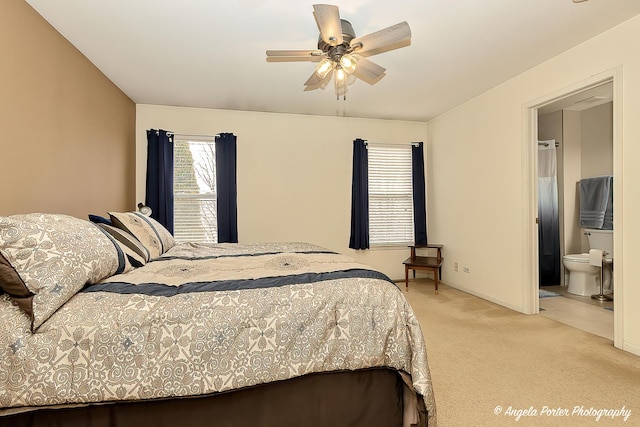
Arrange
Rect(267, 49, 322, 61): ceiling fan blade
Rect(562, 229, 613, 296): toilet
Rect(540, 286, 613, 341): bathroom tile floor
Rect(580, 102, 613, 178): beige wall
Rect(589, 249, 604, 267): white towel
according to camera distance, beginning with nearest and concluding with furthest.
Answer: Rect(267, 49, 322, 61): ceiling fan blade, Rect(540, 286, 613, 341): bathroom tile floor, Rect(589, 249, 604, 267): white towel, Rect(562, 229, 613, 296): toilet, Rect(580, 102, 613, 178): beige wall

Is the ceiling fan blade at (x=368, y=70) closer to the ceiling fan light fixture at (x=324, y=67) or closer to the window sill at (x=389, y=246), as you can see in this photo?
the ceiling fan light fixture at (x=324, y=67)

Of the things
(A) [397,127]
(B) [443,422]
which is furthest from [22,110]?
(A) [397,127]

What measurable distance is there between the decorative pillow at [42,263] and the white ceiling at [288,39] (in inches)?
66.5

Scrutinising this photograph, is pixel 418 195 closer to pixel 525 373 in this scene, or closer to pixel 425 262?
pixel 425 262

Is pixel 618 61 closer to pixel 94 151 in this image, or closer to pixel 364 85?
pixel 364 85

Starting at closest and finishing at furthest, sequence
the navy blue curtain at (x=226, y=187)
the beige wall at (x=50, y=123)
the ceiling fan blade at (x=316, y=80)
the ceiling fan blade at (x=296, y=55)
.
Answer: the beige wall at (x=50, y=123), the ceiling fan blade at (x=296, y=55), the ceiling fan blade at (x=316, y=80), the navy blue curtain at (x=226, y=187)

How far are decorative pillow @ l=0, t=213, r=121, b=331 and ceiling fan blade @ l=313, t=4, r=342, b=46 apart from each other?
1.63 m

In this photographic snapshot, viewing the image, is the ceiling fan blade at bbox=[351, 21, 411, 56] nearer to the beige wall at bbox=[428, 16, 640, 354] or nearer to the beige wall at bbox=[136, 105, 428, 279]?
the beige wall at bbox=[428, 16, 640, 354]

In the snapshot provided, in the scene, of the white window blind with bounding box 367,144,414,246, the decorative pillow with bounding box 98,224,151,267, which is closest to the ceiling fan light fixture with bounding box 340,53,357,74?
the decorative pillow with bounding box 98,224,151,267

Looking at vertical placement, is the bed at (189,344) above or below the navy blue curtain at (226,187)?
below

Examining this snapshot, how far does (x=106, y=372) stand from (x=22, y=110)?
6.40 ft

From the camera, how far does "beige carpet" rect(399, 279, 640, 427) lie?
5.42ft

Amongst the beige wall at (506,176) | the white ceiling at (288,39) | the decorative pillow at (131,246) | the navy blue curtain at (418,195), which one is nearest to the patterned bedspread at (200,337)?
the decorative pillow at (131,246)

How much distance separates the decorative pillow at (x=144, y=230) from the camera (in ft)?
7.02
